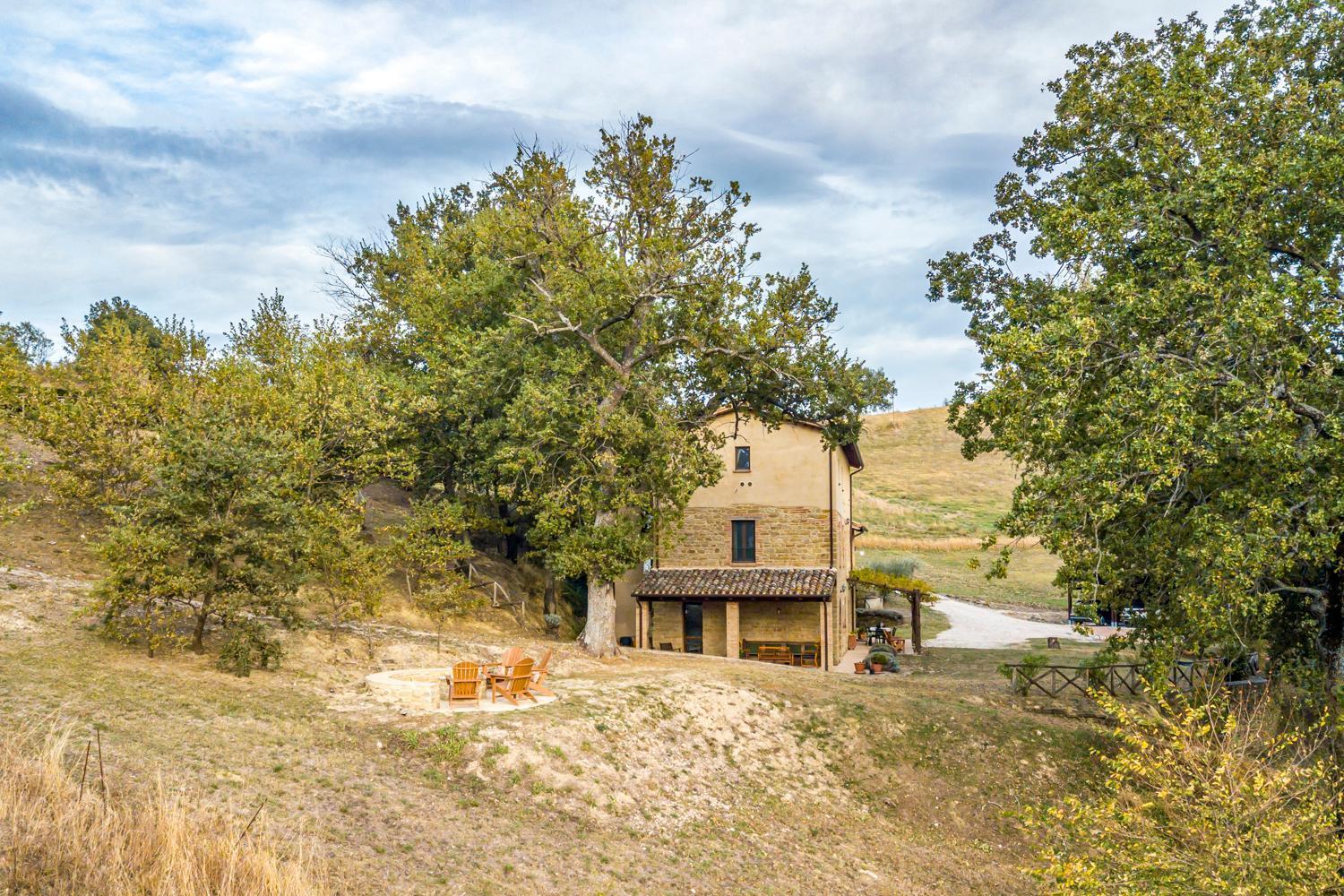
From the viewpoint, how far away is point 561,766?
45.1 feet

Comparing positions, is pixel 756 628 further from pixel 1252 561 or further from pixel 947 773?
pixel 1252 561

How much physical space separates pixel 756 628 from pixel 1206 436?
19126 millimetres

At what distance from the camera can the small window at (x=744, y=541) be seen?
30.5m

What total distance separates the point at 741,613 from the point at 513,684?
1436 centimetres

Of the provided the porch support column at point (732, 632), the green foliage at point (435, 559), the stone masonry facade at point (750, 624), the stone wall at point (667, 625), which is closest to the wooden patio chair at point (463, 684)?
the green foliage at point (435, 559)

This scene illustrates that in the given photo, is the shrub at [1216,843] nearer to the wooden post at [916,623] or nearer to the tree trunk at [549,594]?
the tree trunk at [549,594]

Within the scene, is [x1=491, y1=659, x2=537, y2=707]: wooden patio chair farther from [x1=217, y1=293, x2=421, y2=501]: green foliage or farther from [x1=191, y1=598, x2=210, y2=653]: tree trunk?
Result: [x1=217, y1=293, x2=421, y2=501]: green foliage

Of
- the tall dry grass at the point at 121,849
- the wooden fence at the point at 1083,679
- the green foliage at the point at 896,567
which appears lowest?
the wooden fence at the point at 1083,679

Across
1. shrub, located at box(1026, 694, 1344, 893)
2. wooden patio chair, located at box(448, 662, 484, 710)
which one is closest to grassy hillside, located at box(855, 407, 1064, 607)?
wooden patio chair, located at box(448, 662, 484, 710)

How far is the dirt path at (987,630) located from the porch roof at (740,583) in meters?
11.4

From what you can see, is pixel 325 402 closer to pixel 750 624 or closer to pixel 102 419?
pixel 102 419

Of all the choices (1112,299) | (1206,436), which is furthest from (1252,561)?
(1112,299)

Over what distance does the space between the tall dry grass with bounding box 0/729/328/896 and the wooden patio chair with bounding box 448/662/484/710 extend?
22.4 feet

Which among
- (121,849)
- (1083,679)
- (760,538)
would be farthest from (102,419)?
(1083,679)
